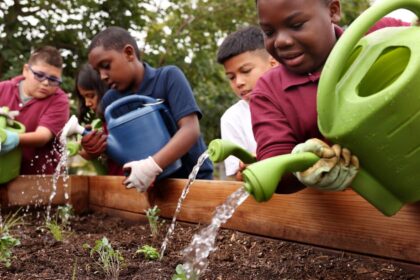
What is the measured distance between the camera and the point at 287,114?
1437 mm

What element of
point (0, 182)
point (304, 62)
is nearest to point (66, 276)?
point (304, 62)

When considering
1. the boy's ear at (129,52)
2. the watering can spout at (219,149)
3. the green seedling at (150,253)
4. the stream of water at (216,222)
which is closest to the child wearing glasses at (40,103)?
the boy's ear at (129,52)

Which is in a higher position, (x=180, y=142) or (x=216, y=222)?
(x=216, y=222)

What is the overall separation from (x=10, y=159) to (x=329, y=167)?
7.86ft

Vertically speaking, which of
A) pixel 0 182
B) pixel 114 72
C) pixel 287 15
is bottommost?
pixel 0 182

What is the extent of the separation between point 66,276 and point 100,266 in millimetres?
128

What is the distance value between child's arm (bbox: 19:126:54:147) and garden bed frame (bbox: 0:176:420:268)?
0.56 m

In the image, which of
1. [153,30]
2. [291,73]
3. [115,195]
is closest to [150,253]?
[291,73]

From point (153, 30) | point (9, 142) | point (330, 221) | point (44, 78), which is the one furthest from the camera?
point (153, 30)

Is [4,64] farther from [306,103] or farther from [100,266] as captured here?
[306,103]

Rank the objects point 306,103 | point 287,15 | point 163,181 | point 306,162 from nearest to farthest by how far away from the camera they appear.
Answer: point 306,162
point 287,15
point 306,103
point 163,181

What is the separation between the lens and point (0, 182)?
3.07m

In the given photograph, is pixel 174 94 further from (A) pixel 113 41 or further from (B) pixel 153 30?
(B) pixel 153 30

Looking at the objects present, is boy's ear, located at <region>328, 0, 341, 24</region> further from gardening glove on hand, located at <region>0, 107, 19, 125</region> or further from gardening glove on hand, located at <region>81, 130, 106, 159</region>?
gardening glove on hand, located at <region>0, 107, 19, 125</region>
